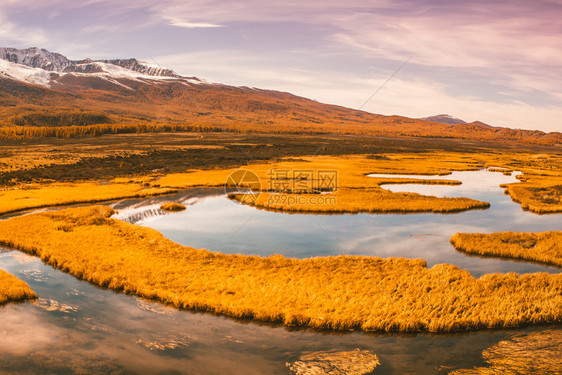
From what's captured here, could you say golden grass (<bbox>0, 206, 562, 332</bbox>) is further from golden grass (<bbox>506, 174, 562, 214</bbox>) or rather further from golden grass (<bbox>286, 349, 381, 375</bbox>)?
golden grass (<bbox>506, 174, 562, 214</bbox>)

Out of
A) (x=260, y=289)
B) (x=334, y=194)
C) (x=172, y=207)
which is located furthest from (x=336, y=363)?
(x=334, y=194)

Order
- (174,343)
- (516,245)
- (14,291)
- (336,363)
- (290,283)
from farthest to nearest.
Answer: (516,245) < (290,283) < (14,291) < (174,343) < (336,363)

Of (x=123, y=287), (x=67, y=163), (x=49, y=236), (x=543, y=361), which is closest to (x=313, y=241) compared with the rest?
(x=123, y=287)

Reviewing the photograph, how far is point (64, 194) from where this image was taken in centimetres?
3728

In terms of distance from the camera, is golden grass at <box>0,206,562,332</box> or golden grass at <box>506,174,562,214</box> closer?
golden grass at <box>0,206,562,332</box>

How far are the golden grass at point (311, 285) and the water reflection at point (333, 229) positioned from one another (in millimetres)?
2488

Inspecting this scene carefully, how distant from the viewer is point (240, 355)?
12617 mm

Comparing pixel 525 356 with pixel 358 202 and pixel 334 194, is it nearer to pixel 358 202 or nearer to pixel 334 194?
pixel 358 202

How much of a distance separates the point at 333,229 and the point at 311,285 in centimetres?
1121

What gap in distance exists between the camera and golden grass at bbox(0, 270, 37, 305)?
52.7 ft

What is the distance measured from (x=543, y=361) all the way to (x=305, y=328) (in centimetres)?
761

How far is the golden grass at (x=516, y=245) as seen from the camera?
2222 cm

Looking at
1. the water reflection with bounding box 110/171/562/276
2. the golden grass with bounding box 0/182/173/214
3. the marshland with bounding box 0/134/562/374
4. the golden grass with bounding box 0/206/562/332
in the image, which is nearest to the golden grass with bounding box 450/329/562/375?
the marshland with bounding box 0/134/562/374

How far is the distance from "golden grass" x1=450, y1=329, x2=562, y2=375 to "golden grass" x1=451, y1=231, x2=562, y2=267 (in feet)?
29.9
